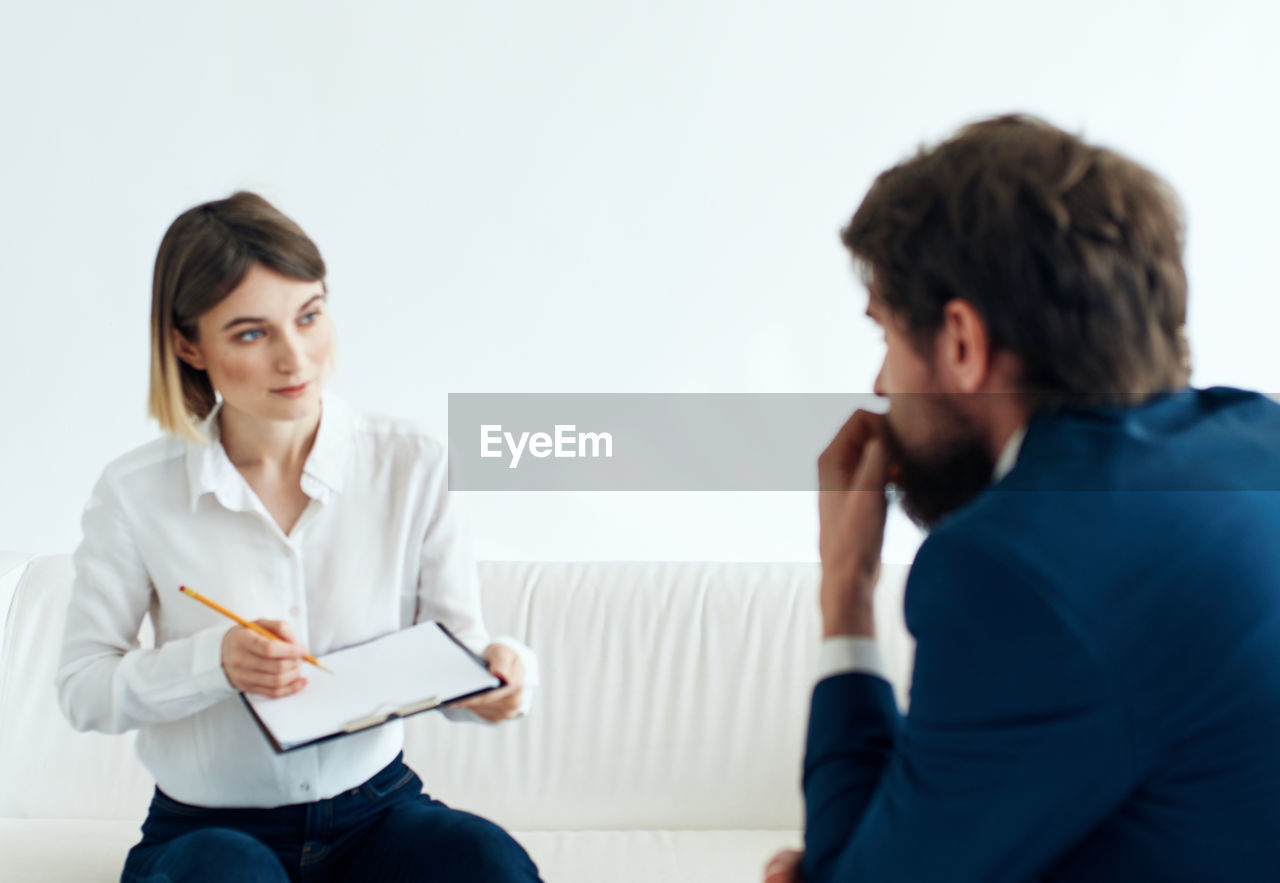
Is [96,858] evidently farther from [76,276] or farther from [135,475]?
[76,276]

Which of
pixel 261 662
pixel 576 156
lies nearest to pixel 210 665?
pixel 261 662

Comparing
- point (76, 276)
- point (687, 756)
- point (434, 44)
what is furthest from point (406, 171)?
point (687, 756)

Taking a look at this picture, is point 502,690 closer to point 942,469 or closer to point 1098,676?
point 942,469

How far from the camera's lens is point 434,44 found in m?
2.24

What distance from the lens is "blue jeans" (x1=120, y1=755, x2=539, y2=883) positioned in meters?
1.16

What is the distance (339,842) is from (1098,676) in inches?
36.5

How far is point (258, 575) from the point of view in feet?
4.29

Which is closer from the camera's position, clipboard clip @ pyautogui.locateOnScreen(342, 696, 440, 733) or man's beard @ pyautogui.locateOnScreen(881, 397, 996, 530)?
man's beard @ pyautogui.locateOnScreen(881, 397, 996, 530)

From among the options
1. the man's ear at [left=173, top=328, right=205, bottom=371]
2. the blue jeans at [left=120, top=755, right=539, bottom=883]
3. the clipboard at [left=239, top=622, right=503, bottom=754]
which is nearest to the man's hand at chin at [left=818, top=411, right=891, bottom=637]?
the clipboard at [left=239, top=622, right=503, bottom=754]

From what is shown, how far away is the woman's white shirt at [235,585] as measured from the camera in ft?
4.08

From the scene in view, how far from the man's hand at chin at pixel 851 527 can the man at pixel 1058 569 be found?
4 centimetres

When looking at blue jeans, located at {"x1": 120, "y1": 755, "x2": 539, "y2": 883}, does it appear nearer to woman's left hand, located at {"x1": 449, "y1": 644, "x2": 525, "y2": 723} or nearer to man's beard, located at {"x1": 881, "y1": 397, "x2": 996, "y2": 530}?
woman's left hand, located at {"x1": 449, "y1": 644, "x2": 525, "y2": 723}

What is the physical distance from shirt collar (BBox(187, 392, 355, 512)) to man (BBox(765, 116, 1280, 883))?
705 millimetres

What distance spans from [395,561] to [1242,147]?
1932mm
